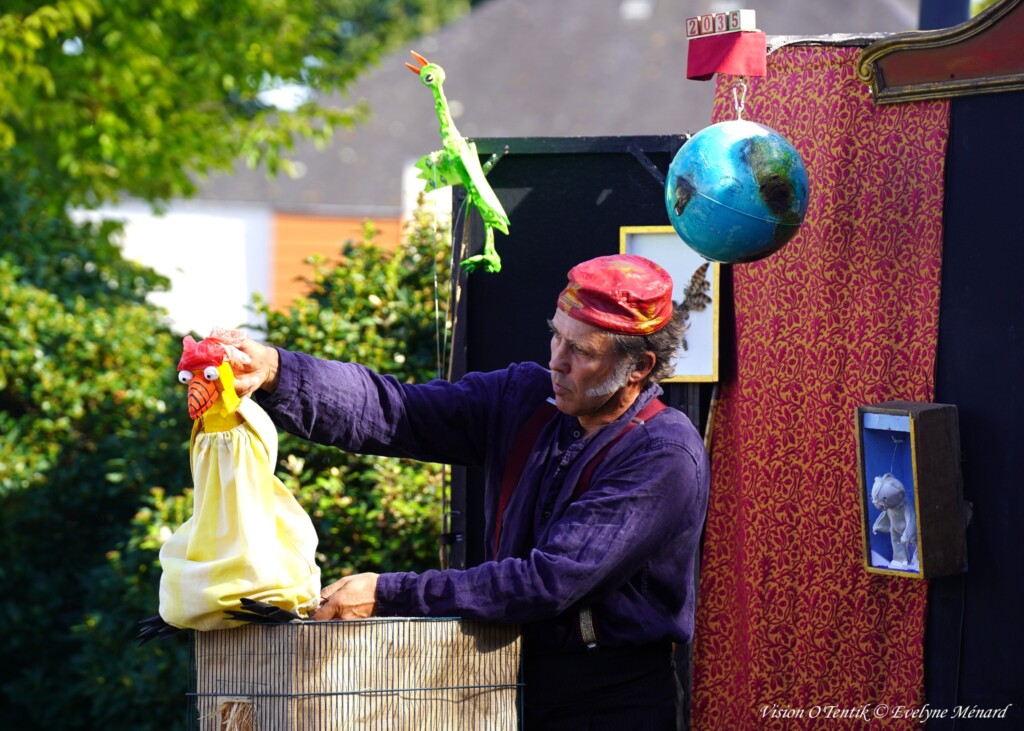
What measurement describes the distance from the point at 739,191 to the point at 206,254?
66.8ft

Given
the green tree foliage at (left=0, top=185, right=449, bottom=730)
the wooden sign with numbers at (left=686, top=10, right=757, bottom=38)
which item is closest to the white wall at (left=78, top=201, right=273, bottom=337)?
the green tree foliage at (left=0, top=185, right=449, bottom=730)

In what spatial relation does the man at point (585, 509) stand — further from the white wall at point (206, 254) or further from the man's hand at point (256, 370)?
the white wall at point (206, 254)

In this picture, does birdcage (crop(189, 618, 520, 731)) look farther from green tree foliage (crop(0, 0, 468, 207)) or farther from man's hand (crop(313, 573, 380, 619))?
green tree foliage (crop(0, 0, 468, 207))

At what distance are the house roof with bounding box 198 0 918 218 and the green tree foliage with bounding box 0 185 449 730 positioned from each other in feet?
39.0

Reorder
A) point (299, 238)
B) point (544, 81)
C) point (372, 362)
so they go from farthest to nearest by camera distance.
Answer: point (299, 238) → point (544, 81) → point (372, 362)

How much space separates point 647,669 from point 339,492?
2163 mm

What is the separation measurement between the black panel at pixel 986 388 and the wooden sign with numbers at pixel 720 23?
1.84 feet

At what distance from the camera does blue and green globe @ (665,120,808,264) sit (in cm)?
287

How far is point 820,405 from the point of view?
3389 millimetres

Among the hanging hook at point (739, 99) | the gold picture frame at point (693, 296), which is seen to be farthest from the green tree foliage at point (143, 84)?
the hanging hook at point (739, 99)

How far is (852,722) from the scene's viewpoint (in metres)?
3.36

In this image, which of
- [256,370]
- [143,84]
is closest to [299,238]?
[143,84]

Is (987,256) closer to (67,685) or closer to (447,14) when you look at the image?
(67,685)

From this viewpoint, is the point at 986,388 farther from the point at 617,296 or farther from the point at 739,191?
the point at 617,296
